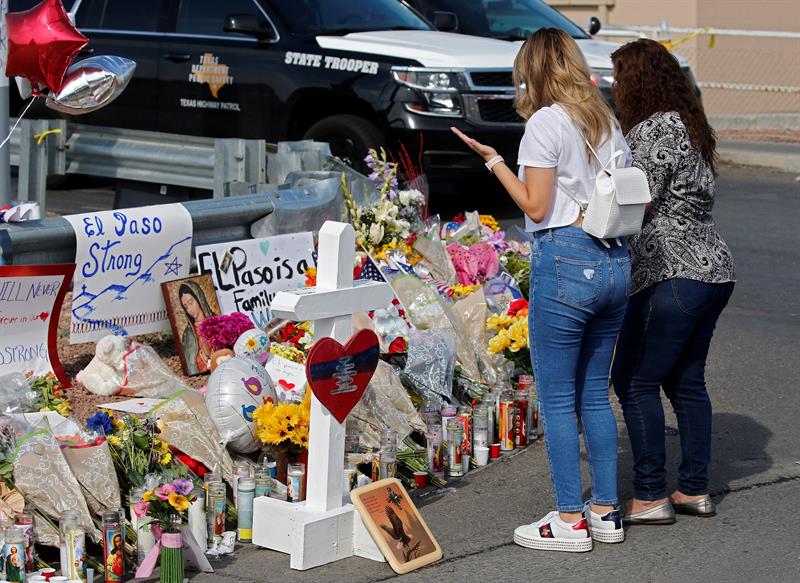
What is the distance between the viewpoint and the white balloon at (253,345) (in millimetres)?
5793

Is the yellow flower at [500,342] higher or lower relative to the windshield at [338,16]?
lower

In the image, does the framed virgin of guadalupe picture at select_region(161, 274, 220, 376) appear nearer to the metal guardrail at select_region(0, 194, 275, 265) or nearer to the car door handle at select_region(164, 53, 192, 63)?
the metal guardrail at select_region(0, 194, 275, 265)

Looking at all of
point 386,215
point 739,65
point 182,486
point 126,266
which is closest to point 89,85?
point 126,266

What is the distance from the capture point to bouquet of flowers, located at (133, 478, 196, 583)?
4.15 m

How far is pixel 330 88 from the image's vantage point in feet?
33.2

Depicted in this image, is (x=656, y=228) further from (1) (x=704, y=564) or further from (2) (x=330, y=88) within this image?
(2) (x=330, y=88)

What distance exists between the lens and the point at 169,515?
175 inches

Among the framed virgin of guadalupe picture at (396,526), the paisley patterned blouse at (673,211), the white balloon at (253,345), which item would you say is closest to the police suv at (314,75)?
the white balloon at (253,345)

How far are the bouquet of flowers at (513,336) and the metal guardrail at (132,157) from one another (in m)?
2.10

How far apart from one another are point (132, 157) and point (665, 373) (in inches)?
199

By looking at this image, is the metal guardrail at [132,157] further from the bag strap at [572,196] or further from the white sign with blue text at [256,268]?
the bag strap at [572,196]

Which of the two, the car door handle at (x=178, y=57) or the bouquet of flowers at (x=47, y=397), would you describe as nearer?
the bouquet of flowers at (x=47, y=397)

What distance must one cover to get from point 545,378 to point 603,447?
1.11ft

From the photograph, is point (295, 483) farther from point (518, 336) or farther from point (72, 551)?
point (518, 336)
